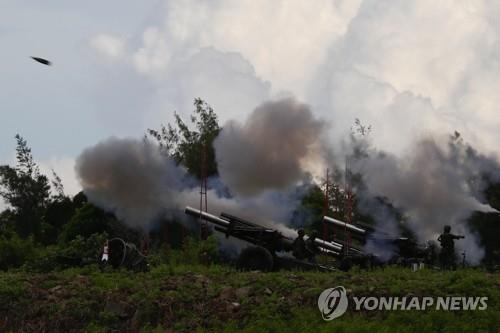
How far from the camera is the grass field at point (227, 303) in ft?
67.9

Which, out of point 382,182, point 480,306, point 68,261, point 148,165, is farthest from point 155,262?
point 480,306

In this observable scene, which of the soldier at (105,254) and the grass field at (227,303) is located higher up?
the soldier at (105,254)

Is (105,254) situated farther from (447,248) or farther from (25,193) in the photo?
(25,193)

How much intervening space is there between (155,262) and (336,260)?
5404mm

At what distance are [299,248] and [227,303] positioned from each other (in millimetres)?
6576

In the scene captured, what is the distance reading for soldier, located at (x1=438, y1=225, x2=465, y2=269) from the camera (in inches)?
1082

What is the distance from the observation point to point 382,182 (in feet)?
110

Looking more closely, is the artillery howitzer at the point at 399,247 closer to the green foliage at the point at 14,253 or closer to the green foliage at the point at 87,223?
the green foliage at the point at 14,253

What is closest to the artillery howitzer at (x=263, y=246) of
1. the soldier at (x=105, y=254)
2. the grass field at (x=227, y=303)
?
the grass field at (x=227, y=303)

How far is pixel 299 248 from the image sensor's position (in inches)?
1111

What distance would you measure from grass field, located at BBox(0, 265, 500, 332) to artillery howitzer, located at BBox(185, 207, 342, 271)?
330cm

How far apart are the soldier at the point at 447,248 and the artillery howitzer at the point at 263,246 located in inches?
124

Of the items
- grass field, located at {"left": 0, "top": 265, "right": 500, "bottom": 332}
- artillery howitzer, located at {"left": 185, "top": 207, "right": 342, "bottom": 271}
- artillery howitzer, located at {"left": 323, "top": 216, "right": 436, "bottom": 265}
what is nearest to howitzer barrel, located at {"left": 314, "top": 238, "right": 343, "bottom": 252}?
artillery howitzer, located at {"left": 185, "top": 207, "right": 342, "bottom": 271}

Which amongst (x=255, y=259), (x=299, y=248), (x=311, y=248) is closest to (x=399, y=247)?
(x=311, y=248)
